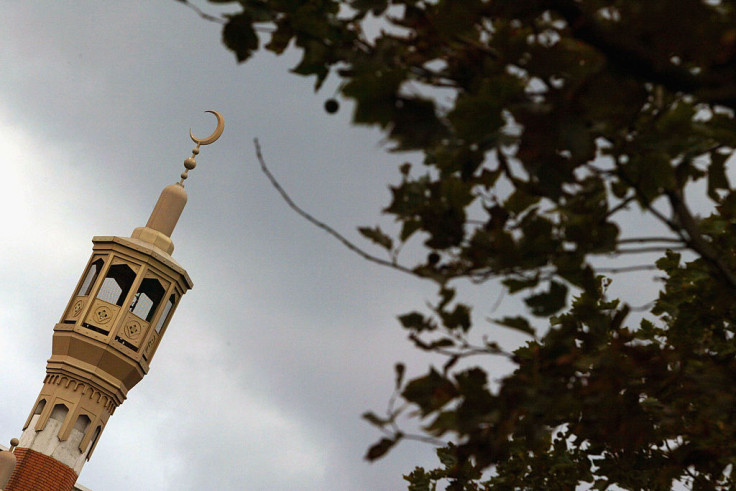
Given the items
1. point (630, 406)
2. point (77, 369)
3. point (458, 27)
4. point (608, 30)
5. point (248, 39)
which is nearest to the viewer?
point (608, 30)

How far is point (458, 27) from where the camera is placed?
267cm

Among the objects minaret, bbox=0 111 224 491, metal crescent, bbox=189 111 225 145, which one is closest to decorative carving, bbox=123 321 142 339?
minaret, bbox=0 111 224 491

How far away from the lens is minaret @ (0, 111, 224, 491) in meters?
23.6

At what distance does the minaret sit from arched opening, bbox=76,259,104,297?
3 cm

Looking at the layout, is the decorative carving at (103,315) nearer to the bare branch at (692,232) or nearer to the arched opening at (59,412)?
the arched opening at (59,412)

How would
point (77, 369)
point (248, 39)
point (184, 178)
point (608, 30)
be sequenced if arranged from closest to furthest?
point (608, 30), point (248, 39), point (77, 369), point (184, 178)

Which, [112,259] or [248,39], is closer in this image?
[248,39]

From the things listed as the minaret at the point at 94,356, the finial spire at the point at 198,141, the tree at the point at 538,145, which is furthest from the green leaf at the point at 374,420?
the finial spire at the point at 198,141

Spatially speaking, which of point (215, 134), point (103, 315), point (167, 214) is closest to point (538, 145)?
point (103, 315)

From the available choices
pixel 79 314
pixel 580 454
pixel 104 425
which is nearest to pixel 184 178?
pixel 79 314

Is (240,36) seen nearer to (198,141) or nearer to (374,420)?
(374,420)

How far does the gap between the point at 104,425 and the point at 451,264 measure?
2445 centimetres

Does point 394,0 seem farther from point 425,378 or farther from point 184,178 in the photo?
point 184,178

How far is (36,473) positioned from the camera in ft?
75.7
